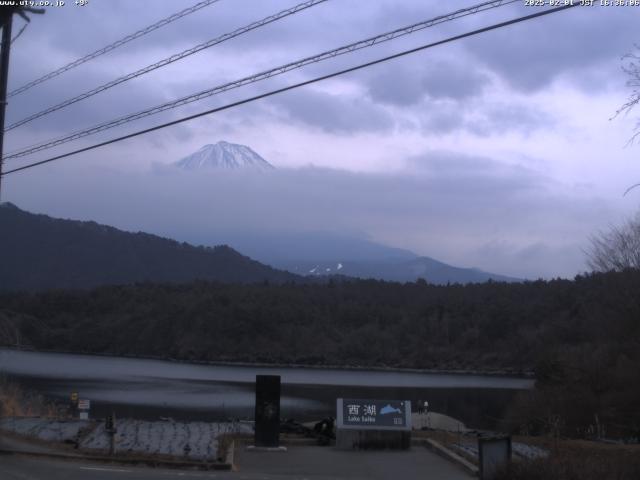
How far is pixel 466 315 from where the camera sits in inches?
4941

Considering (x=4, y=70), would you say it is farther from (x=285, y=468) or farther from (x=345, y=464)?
(x=345, y=464)

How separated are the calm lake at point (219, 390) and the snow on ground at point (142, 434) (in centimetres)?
1737

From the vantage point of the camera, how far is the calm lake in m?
50.8

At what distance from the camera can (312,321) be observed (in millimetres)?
136625

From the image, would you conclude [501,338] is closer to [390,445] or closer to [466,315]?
[466,315]

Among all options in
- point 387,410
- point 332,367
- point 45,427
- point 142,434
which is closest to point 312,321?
point 332,367

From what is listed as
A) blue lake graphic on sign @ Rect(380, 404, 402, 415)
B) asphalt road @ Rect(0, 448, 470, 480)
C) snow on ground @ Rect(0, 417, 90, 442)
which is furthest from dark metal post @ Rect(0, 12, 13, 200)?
blue lake graphic on sign @ Rect(380, 404, 402, 415)

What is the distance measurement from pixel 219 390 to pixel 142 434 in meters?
45.7

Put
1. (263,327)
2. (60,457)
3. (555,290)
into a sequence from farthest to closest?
(263,327) → (555,290) → (60,457)

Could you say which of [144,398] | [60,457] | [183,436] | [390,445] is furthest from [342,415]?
[144,398]

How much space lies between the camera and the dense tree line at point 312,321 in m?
113

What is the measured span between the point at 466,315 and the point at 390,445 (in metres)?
105

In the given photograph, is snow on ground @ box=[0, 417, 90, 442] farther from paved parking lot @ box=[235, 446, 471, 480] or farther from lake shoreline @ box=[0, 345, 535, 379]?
lake shoreline @ box=[0, 345, 535, 379]

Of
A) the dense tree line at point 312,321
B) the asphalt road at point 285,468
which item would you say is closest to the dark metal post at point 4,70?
the asphalt road at point 285,468
